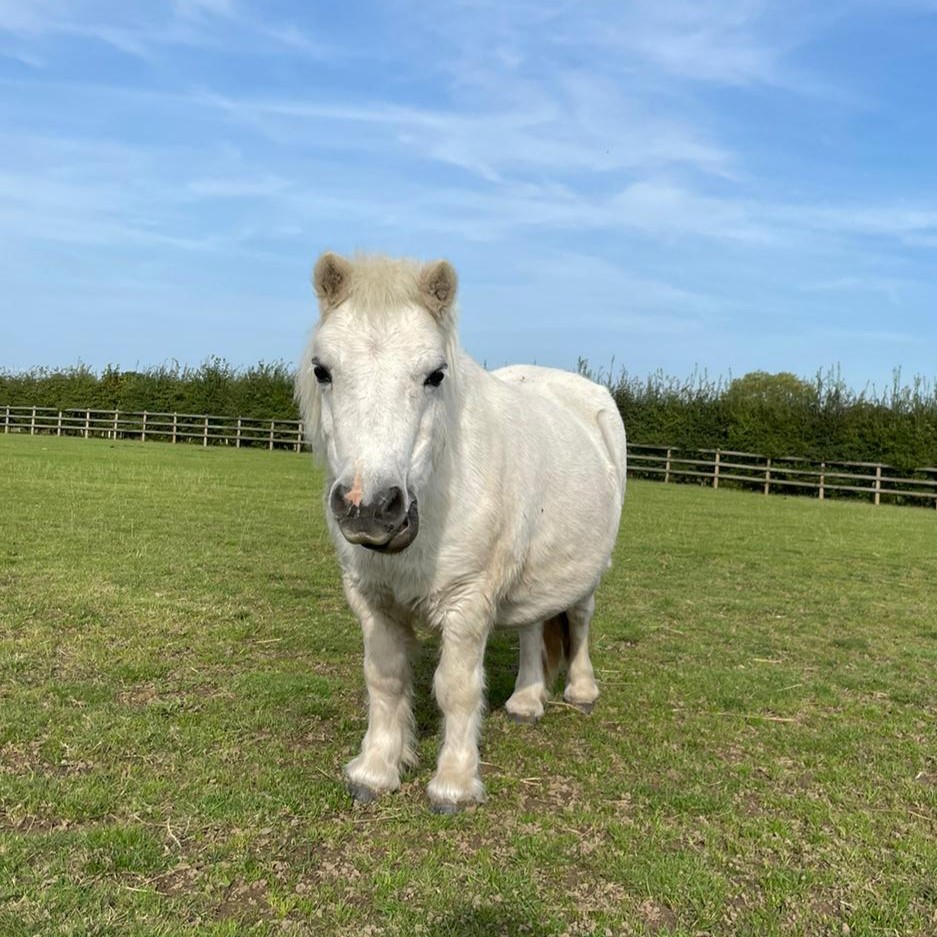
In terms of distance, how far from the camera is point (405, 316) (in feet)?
9.56

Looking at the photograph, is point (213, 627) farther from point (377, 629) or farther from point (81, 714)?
point (377, 629)

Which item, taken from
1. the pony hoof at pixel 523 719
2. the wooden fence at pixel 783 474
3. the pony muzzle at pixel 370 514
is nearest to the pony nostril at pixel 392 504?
the pony muzzle at pixel 370 514

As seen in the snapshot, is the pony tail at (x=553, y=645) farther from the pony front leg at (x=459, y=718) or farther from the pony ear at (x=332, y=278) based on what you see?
the pony ear at (x=332, y=278)

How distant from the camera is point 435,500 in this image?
3.27 meters

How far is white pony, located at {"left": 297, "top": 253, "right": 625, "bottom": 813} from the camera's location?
2736 millimetres

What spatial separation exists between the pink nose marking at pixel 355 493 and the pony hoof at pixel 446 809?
60.3 inches

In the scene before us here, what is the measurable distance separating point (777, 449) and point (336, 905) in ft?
94.4

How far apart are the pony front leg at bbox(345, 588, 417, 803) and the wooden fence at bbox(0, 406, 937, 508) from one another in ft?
85.9

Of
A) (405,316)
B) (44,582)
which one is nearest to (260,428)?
(44,582)

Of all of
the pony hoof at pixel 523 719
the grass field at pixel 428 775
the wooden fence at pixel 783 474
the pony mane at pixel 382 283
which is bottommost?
the pony hoof at pixel 523 719

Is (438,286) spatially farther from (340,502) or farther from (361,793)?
(361,793)

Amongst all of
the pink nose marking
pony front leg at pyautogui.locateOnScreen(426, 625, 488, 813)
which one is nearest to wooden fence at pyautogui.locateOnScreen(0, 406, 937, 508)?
pony front leg at pyautogui.locateOnScreen(426, 625, 488, 813)

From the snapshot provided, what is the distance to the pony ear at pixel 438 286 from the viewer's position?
3.02 metres

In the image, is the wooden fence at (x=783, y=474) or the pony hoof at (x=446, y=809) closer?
the pony hoof at (x=446, y=809)
